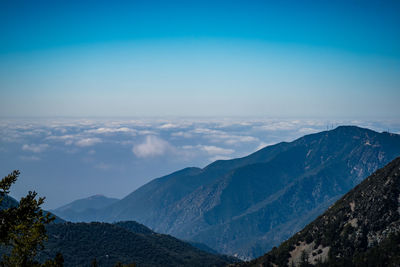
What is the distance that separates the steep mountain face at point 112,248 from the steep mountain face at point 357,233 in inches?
2665

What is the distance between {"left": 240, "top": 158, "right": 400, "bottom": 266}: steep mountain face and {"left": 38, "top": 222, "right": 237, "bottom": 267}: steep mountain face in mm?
67692

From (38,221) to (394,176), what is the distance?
90.8 meters

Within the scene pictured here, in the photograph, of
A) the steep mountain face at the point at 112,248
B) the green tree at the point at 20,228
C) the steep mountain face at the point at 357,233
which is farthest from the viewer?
the steep mountain face at the point at 112,248

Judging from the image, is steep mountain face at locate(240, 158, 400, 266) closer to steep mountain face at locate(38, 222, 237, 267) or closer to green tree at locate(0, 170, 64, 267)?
green tree at locate(0, 170, 64, 267)

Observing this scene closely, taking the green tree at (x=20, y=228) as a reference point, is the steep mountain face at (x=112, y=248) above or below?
below

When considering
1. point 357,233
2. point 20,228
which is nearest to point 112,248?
point 357,233

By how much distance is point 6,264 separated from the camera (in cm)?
2681

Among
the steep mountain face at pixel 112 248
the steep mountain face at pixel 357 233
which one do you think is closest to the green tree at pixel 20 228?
the steep mountain face at pixel 357 233

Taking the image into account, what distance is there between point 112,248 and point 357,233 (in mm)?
106455

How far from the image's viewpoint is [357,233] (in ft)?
274

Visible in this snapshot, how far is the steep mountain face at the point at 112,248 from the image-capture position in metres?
142

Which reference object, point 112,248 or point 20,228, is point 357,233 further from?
point 112,248

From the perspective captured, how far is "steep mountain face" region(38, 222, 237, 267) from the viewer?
465 ft

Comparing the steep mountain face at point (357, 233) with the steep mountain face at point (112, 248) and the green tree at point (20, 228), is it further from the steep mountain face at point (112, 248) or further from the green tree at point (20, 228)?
the steep mountain face at point (112, 248)
